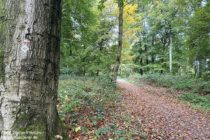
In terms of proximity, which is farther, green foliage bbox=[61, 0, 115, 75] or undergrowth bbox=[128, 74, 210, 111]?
green foliage bbox=[61, 0, 115, 75]

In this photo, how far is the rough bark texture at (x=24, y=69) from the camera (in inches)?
86.7

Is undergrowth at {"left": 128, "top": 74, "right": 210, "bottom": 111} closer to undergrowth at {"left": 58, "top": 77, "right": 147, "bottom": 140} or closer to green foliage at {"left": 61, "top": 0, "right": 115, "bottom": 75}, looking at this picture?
green foliage at {"left": 61, "top": 0, "right": 115, "bottom": 75}

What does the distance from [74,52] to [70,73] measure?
2.39m

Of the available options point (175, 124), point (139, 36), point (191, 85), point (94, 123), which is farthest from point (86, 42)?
point (139, 36)

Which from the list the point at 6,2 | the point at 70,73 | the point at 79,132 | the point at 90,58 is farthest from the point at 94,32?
the point at 6,2

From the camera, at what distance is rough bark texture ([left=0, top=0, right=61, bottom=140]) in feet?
7.22

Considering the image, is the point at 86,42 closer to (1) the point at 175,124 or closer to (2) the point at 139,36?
(1) the point at 175,124

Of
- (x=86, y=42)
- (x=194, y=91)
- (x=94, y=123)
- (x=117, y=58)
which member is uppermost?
(x=86, y=42)

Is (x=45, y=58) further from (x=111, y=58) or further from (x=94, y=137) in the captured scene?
(x=111, y=58)

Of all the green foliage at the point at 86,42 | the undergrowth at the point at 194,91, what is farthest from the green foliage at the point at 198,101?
the green foliage at the point at 86,42

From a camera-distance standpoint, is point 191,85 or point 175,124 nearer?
point 175,124

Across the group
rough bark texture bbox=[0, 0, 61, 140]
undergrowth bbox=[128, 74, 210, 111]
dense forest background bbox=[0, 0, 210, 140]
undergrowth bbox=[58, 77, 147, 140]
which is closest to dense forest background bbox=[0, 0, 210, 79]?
dense forest background bbox=[0, 0, 210, 140]

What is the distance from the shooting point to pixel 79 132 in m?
5.07

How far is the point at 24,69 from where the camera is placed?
7.23 ft
